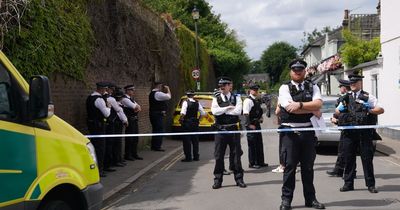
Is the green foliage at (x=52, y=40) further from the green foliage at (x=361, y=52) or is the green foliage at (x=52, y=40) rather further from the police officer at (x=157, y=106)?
the green foliage at (x=361, y=52)

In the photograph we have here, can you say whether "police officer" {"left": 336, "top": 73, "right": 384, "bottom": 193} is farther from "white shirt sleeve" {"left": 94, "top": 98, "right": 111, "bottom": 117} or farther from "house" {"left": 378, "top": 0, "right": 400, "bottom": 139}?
"house" {"left": 378, "top": 0, "right": 400, "bottom": 139}

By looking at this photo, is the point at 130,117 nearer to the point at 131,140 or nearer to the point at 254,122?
the point at 131,140

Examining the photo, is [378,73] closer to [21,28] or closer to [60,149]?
[21,28]

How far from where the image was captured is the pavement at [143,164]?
927 cm

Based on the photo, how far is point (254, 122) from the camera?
35.7 feet

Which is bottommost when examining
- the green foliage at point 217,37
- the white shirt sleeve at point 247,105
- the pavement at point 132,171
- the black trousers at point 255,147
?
the pavement at point 132,171

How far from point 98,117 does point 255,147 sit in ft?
11.6

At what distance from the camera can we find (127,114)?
40.0 feet

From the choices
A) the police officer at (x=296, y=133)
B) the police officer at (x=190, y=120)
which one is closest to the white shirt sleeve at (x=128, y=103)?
the police officer at (x=190, y=120)

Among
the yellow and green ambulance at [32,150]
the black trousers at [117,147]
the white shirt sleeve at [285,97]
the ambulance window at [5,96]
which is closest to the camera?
the yellow and green ambulance at [32,150]

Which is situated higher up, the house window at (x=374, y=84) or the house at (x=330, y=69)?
the house at (x=330, y=69)

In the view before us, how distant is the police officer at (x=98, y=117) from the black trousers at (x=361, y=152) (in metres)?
4.62

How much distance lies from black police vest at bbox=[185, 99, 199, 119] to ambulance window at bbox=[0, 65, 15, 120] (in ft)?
28.1

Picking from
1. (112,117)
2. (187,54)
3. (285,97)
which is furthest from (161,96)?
(187,54)
